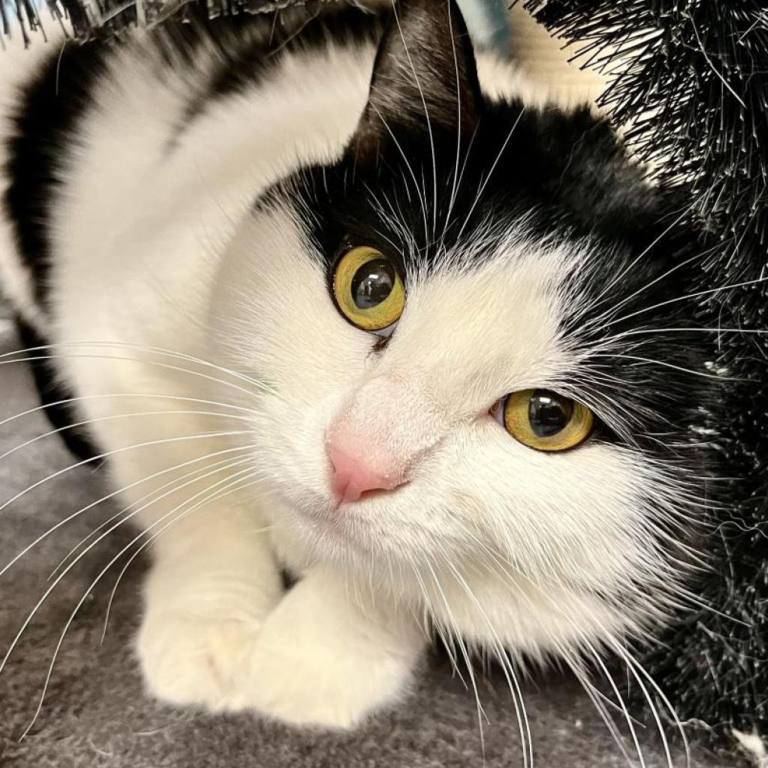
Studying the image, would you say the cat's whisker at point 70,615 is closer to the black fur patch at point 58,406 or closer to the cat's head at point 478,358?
the cat's head at point 478,358

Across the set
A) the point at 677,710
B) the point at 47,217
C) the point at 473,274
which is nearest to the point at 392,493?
the point at 473,274

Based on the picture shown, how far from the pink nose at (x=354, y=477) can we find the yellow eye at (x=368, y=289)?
0.15 metres

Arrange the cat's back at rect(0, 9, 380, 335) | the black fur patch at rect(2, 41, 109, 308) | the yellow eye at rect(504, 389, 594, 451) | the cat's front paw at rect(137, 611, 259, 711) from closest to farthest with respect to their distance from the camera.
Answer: the yellow eye at rect(504, 389, 594, 451)
the cat's front paw at rect(137, 611, 259, 711)
the cat's back at rect(0, 9, 380, 335)
the black fur patch at rect(2, 41, 109, 308)

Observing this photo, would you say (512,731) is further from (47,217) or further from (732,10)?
(47,217)

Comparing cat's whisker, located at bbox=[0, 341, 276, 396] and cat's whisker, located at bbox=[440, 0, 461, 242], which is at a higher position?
cat's whisker, located at bbox=[440, 0, 461, 242]

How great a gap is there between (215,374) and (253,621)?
0.93 ft

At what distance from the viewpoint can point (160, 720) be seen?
81cm

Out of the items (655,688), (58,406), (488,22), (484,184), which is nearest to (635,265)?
(484,184)

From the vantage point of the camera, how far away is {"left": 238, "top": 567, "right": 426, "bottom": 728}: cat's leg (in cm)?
83

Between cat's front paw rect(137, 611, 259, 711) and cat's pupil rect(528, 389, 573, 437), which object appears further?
cat's front paw rect(137, 611, 259, 711)

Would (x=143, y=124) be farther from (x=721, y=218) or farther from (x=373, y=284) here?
(x=721, y=218)

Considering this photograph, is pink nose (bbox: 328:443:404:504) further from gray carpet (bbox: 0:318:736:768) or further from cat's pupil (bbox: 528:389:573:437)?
gray carpet (bbox: 0:318:736:768)

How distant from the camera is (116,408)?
1006 mm

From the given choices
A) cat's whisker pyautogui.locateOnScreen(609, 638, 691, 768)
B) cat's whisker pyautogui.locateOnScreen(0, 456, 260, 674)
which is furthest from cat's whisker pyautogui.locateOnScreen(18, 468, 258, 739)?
cat's whisker pyautogui.locateOnScreen(609, 638, 691, 768)
